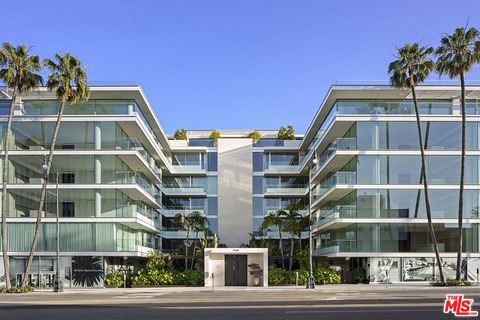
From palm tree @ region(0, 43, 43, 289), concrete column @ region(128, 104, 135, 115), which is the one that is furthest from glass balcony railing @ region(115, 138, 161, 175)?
palm tree @ region(0, 43, 43, 289)

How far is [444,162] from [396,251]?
8.82m

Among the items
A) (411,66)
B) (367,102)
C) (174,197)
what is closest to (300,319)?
(411,66)

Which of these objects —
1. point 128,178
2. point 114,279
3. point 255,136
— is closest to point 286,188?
point 255,136

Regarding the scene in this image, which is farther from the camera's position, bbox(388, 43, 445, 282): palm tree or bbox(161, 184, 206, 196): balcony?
bbox(161, 184, 206, 196): balcony

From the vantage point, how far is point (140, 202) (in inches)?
2041

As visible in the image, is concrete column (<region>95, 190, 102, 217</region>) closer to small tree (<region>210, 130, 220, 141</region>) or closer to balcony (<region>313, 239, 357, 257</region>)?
balcony (<region>313, 239, 357, 257</region>)

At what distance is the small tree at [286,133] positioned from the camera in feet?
227

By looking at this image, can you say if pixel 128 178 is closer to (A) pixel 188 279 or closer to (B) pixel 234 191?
(A) pixel 188 279

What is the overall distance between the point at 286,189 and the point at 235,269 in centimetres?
2362

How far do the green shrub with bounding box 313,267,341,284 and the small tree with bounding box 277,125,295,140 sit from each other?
26064 mm

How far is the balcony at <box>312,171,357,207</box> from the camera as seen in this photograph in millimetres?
45619

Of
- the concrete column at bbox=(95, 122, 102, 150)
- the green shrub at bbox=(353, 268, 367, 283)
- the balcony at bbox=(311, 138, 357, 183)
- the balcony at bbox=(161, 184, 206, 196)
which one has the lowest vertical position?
the green shrub at bbox=(353, 268, 367, 283)

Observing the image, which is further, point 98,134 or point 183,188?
point 183,188

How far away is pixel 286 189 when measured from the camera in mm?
65938
